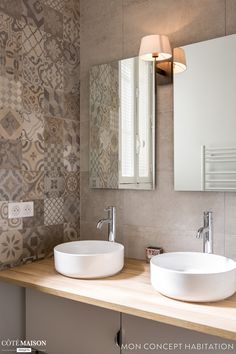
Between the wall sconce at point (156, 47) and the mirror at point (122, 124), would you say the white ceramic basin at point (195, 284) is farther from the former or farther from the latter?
the wall sconce at point (156, 47)

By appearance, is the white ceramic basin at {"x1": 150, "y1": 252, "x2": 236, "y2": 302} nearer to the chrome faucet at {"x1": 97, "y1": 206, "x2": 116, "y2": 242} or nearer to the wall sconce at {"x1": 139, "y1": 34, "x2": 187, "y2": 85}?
the chrome faucet at {"x1": 97, "y1": 206, "x2": 116, "y2": 242}

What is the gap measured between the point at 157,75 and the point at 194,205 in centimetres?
78

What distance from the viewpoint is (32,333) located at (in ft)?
5.58

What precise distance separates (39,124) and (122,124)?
0.51 meters

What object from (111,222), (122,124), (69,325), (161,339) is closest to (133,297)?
(161,339)

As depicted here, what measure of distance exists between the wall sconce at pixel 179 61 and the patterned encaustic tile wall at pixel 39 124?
0.73 meters

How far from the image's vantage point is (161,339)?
4.29 ft

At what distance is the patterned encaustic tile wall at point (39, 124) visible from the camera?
1759 millimetres

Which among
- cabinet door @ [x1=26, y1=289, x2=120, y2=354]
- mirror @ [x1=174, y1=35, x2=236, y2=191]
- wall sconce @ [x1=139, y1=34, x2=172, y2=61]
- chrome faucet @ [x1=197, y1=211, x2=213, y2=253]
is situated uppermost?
wall sconce @ [x1=139, y1=34, x2=172, y2=61]

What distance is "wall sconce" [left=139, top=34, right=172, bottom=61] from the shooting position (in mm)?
1771

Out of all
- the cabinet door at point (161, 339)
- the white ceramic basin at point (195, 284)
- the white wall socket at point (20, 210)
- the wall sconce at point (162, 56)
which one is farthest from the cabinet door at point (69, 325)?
the wall sconce at point (162, 56)

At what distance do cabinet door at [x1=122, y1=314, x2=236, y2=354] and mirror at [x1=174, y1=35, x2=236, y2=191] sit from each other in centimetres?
73

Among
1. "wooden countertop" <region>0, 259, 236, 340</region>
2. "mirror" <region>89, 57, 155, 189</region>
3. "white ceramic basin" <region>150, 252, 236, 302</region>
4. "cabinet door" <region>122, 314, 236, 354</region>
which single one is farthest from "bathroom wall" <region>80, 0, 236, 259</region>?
"cabinet door" <region>122, 314, 236, 354</region>

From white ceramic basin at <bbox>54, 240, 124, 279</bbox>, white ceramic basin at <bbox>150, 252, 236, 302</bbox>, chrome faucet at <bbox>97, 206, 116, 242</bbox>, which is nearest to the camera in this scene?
white ceramic basin at <bbox>150, 252, 236, 302</bbox>
